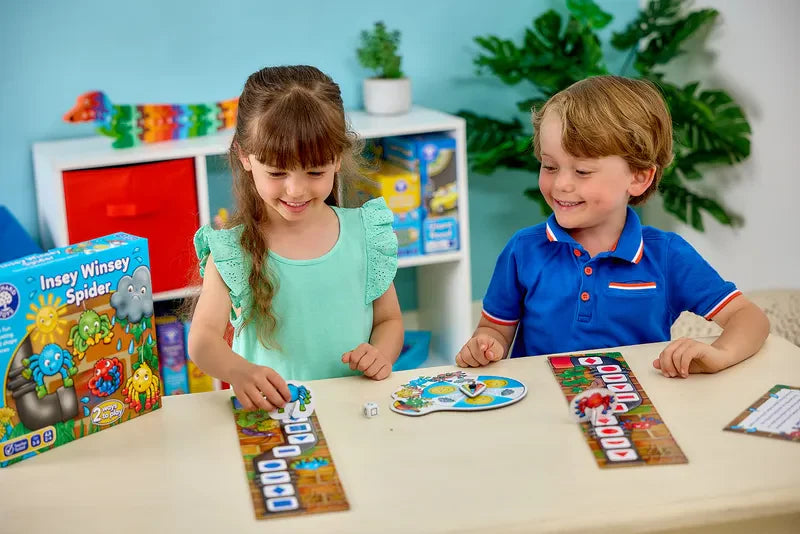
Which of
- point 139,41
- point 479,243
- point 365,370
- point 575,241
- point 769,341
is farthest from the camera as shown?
point 479,243

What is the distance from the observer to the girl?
1.53 metres

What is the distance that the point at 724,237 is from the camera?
332 cm

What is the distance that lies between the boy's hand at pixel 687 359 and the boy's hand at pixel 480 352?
0.23m

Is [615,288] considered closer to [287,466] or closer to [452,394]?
[452,394]

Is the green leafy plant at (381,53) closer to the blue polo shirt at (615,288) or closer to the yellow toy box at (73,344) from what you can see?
the blue polo shirt at (615,288)

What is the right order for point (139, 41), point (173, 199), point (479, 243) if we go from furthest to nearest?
point (479, 243) < point (139, 41) < point (173, 199)

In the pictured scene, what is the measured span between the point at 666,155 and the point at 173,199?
4.91 ft

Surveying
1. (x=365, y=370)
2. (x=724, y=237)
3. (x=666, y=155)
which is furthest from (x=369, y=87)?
(x=365, y=370)

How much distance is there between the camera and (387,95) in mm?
3074

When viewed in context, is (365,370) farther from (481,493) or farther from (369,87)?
(369,87)

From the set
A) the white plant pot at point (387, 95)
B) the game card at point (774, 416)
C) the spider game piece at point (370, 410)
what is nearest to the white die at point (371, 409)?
the spider game piece at point (370, 410)

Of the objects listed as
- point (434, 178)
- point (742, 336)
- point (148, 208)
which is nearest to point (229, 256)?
point (742, 336)

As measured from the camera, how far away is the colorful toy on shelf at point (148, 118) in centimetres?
271

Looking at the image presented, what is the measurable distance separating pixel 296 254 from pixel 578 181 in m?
0.48
